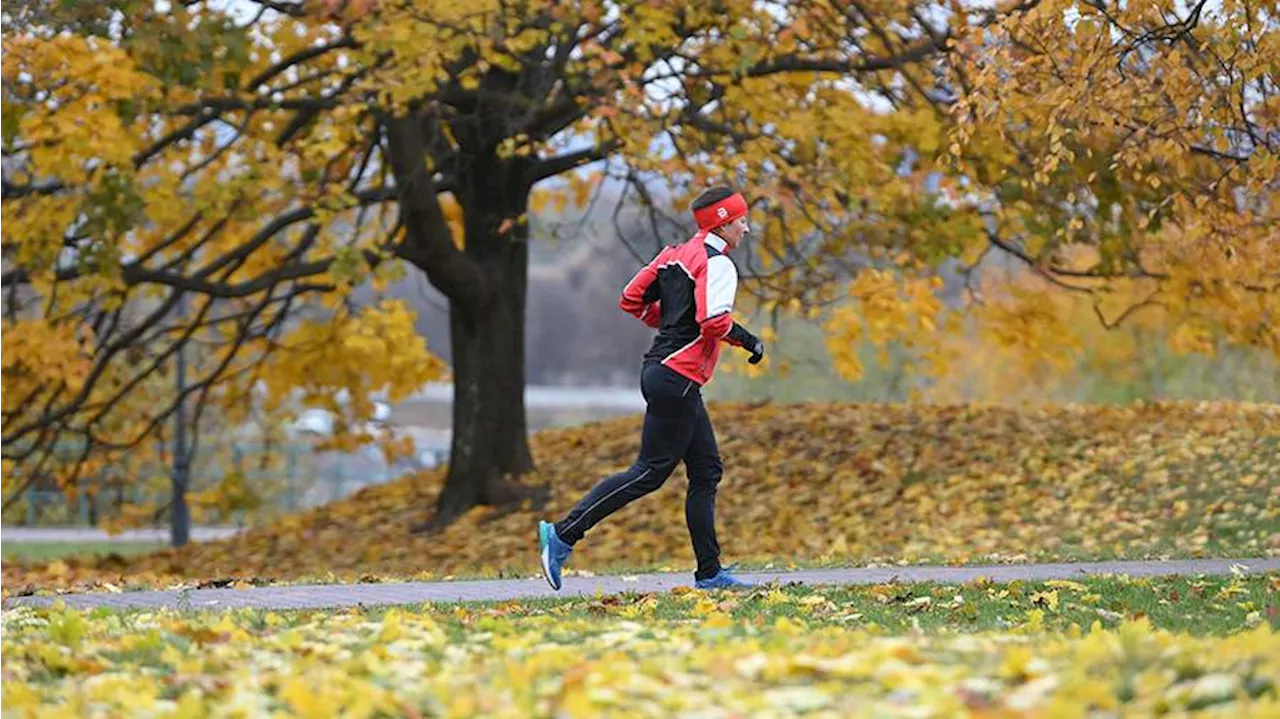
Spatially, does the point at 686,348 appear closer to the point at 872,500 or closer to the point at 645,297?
the point at 645,297

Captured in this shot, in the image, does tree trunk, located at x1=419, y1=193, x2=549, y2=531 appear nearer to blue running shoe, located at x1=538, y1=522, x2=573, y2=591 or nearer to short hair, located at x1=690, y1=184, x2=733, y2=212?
blue running shoe, located at x1=538, y1=522, x2=573, y2=591

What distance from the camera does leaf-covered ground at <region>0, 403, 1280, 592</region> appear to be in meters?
16.9

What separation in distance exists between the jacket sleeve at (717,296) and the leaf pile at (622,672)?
2275 millimetres

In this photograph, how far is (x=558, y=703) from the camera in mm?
5336

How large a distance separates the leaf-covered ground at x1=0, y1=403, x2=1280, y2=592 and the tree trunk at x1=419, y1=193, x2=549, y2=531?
518 millimetres

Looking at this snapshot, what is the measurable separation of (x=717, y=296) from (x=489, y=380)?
444 inches

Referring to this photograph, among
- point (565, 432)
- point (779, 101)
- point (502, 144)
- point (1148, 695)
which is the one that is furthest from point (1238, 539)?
point (1148, 695)

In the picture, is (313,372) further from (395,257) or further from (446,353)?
(446,353)

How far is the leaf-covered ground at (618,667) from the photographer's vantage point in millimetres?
5207

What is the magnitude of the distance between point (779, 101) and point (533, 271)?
8592 centimetres

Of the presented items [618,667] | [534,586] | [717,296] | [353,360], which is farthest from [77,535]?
[618,667]

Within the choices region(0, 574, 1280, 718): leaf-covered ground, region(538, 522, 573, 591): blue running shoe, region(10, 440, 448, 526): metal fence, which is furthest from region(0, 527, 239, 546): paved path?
region(0, 574, 1280, 718): leaf-covered ground

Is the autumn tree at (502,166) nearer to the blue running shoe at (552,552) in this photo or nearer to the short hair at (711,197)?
the short hair at (711,197)

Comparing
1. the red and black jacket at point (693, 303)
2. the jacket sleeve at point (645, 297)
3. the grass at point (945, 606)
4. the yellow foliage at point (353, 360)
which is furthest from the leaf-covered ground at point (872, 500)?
the red and black jacket at point (693, 303)
